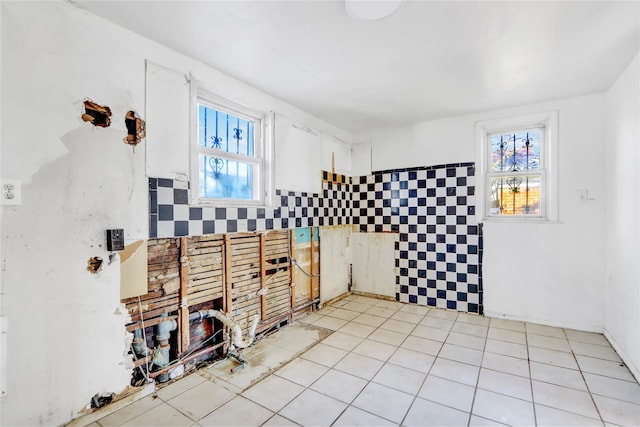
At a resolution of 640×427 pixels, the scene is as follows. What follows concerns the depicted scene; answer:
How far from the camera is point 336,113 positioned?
11.2 ft

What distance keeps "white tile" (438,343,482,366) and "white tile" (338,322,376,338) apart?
0.69m

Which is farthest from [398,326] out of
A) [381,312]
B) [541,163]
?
[541,163]

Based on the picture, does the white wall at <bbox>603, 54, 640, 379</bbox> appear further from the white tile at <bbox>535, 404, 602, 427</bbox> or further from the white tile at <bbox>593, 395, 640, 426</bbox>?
the white tile at <bbox>535, 404, 602, 427</bbox>

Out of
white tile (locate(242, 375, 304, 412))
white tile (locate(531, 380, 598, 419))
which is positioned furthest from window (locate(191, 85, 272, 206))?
white tile (locate(531, 380, 598, 419))

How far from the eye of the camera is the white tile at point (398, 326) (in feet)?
9.64

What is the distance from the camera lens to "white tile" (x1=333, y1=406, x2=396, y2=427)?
5.38ft

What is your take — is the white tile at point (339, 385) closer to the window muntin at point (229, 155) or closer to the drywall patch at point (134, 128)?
the window muntin at point (229, 155)

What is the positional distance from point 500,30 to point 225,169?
2189 mm

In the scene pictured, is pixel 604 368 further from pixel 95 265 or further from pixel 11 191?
pixel 11 191

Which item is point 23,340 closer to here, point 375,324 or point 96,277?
point 96,277

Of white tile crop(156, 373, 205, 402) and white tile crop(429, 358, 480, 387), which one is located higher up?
white tile crop(156, 373, 205, 402)

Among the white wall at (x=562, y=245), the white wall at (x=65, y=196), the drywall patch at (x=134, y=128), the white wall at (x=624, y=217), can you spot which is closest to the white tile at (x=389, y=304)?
the white wall at (x=562, y=245)

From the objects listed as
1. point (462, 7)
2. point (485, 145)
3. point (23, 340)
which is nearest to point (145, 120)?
point (23, 340)

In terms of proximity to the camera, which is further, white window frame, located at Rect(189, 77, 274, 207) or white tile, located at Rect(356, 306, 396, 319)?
white tile, located at Rect(356, 306, 396, 319)
